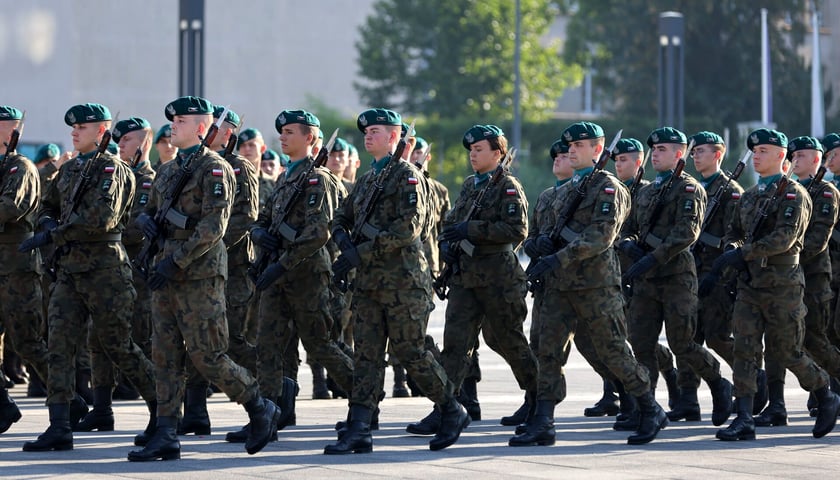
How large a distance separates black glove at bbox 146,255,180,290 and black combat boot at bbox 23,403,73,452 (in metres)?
1.20

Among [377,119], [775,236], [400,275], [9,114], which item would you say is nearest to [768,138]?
[775,236]

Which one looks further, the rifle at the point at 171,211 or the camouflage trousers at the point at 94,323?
the camouflage trousers at the point at 94,323

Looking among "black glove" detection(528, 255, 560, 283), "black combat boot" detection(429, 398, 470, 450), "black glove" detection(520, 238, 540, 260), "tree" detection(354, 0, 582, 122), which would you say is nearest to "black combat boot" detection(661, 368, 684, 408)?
"black glove" detection(520, 238, 540, 260)

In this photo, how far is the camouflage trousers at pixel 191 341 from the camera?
31.5 ft

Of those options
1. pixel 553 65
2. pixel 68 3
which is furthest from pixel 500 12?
pixel 68 3

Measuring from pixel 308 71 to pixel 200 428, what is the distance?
4757cm

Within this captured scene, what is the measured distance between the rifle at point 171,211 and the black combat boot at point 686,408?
4395 mm

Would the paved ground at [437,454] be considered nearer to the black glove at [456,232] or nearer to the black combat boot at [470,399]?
the black combat boot at [470,399]

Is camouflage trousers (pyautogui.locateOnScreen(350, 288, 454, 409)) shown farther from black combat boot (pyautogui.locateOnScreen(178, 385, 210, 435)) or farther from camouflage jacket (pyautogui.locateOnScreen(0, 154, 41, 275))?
camouflage jacket (pyautogui.locateOnScreen(0, 154, 41, 275))

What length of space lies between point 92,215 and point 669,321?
4.23 metres

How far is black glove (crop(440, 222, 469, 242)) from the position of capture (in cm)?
1081

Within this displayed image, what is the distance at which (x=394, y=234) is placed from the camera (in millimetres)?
10023

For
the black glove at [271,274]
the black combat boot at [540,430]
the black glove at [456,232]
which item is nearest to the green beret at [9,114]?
the black glove at [271,274]

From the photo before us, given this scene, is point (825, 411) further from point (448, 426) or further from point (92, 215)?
point (92, 215)
